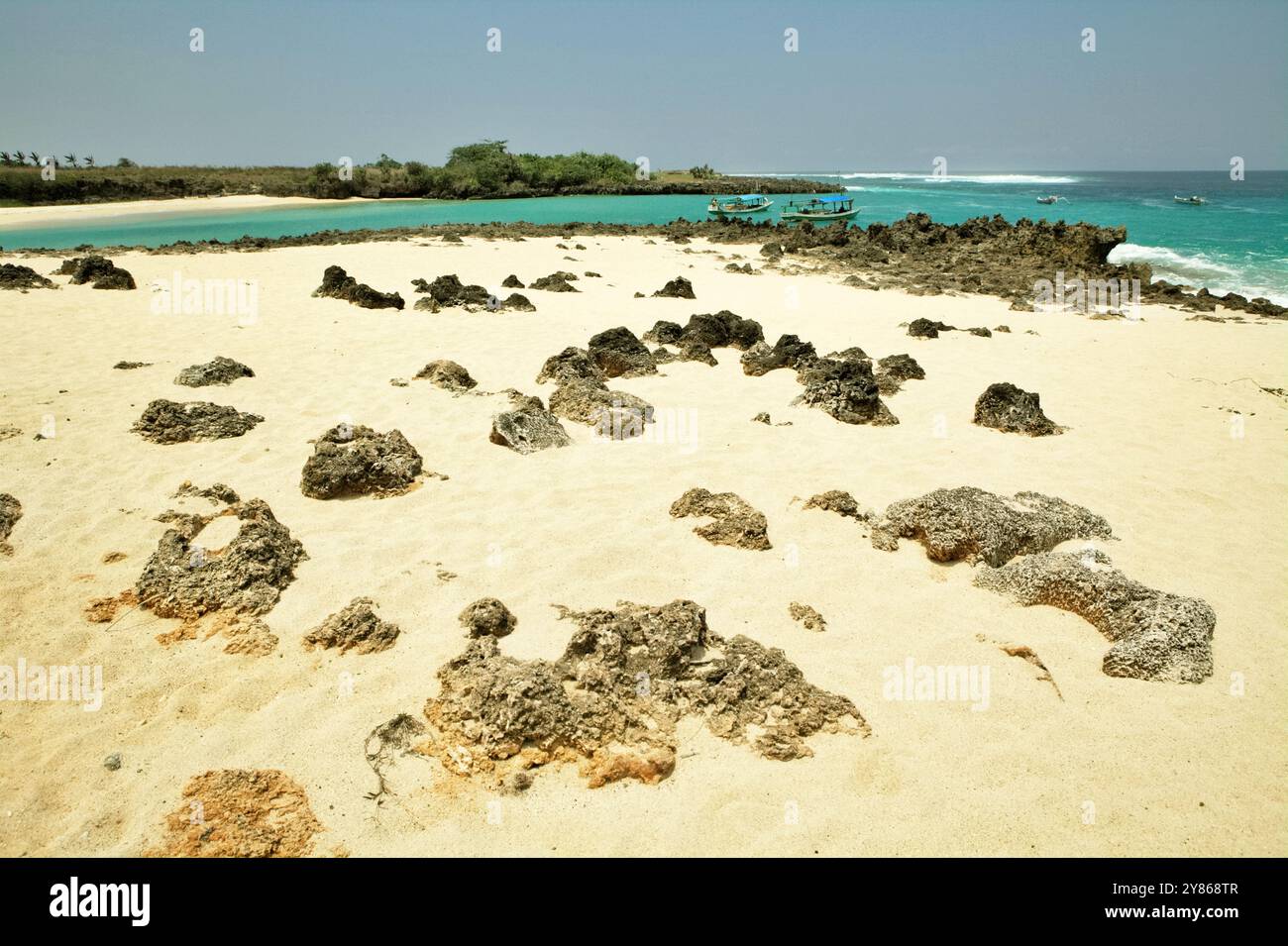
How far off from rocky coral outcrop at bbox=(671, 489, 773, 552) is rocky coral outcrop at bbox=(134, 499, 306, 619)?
2.91 metres

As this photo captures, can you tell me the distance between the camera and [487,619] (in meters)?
3.98

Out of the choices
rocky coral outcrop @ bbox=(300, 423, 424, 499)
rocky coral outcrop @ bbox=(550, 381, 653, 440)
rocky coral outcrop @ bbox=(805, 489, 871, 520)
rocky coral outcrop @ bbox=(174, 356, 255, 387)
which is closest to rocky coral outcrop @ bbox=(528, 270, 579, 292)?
rocky coral outcrop @ bbox=(174, 356, 255, 387)

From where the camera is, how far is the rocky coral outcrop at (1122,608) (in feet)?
12.8

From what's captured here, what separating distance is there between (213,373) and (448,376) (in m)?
2.90

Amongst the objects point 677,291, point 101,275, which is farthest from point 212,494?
point 101,275

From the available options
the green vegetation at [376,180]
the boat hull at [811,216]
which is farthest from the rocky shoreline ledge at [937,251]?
the green vegetation at [376,180]

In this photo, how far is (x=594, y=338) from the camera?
9.78 metres

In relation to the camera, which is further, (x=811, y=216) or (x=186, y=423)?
(x=811, y=216)

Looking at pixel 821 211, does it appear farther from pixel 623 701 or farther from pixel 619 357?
pixel 623 701

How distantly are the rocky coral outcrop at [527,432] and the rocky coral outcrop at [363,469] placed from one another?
922 millimetres

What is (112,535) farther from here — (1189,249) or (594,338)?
(1189,249)

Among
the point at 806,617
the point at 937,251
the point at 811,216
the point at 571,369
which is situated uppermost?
the point at 811,216
